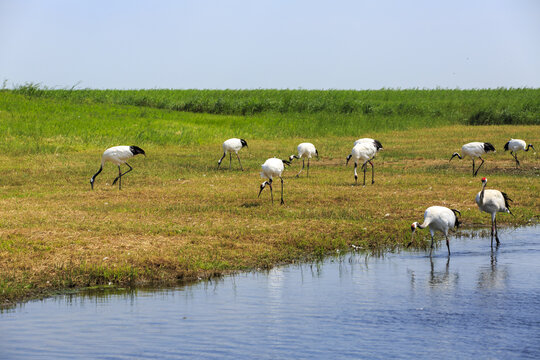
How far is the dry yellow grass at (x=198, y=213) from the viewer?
10664 millimetres

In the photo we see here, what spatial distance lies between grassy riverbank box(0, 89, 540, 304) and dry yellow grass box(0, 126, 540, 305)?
0.03m

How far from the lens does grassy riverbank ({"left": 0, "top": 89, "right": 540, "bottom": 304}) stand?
10.9 m

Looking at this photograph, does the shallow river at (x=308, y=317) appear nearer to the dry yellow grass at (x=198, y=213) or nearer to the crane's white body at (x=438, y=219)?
the dry yellow grass at (x=198, y=213)

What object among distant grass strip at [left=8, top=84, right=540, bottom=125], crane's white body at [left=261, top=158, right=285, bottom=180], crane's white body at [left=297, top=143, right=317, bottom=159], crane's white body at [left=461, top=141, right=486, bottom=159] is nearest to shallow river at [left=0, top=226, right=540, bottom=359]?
crane's white body at [left=261, top=158, right=285, bottom=180]

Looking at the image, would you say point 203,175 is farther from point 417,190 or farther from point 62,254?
point 62,254

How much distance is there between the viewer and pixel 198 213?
1488 cm

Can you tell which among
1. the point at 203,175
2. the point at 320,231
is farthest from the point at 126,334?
the point at 203,175

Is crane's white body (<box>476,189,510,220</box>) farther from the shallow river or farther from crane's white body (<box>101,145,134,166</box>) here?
crane's white body (<box>101,145,134,166</box>)

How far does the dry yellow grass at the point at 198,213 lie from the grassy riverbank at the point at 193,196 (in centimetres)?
3

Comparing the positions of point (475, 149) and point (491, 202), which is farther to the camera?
point (475, 149)

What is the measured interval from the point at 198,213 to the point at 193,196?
251cm

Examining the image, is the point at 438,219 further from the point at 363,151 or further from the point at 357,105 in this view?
the point at 357,105

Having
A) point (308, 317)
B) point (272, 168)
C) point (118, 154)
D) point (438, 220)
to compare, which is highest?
point (118, 154)

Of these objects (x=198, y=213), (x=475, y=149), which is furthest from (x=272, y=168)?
(x=475, y=149)
